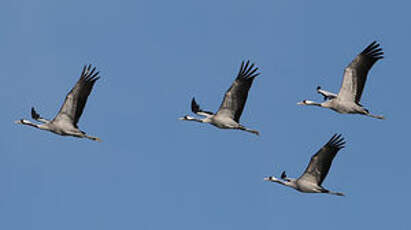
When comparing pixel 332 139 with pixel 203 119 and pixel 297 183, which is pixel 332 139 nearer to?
pixel 297 183

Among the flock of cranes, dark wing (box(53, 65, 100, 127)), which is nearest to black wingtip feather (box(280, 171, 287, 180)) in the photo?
the flock of cranes

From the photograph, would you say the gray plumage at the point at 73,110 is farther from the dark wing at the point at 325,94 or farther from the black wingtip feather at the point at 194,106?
the dark wing at the point at 325,94

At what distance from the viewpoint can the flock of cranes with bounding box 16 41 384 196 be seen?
2650 inches

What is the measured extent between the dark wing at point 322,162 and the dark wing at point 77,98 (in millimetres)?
11847

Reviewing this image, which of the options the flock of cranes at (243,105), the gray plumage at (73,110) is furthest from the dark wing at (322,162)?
the gray plumage at (73,110)

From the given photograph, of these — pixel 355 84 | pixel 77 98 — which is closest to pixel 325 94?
pixel 355 84

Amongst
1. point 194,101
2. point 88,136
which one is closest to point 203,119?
point 194,101

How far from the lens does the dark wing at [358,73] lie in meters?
68.4

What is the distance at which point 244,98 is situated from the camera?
69.2 m

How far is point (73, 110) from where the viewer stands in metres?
68.0

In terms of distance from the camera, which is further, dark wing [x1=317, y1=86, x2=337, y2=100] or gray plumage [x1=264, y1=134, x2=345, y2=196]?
dark wing [x1=317, y1=86, x2=337, y2=100]

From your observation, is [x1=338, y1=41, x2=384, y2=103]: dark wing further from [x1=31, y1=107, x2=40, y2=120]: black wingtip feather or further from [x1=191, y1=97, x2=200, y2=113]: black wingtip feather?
[x1=31, y1=107, x2=40, y2=120]: black wingtip feather

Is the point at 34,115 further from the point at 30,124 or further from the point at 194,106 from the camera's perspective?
the point at 194,106

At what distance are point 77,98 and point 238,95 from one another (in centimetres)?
841
